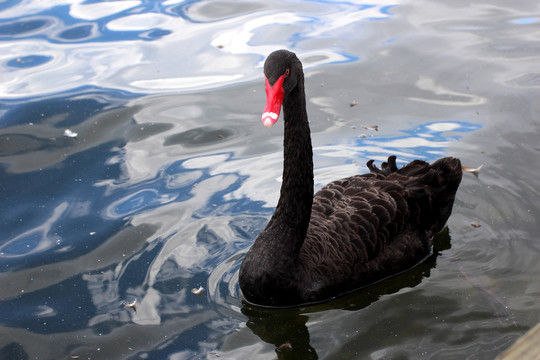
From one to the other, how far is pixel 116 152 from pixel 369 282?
271 cm

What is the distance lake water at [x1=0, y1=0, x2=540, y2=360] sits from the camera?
4074 mm

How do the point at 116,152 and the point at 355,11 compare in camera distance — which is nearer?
the point at 116,152

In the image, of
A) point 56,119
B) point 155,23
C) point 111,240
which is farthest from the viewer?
point 155,23

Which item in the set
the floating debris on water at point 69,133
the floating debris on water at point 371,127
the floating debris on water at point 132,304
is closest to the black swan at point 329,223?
the floating debris on water at point 132,304

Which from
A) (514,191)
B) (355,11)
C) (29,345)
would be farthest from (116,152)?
(355,11)

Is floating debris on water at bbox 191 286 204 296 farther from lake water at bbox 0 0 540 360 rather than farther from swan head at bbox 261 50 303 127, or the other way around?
swan head at bbox 261 50 303 127

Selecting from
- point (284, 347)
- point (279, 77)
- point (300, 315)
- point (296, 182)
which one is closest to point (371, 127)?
point (296, 182)

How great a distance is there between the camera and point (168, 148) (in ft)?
20.3

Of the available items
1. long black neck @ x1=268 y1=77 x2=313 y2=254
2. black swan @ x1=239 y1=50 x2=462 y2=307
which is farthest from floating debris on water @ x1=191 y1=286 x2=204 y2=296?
long black neck @ x1=268 y1=77 x2=313 y2=254

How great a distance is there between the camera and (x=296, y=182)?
13.5 ft

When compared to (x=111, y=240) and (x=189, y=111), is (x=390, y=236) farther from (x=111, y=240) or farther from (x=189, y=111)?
(x=189, y=111)

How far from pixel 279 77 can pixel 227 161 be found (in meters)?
2.28

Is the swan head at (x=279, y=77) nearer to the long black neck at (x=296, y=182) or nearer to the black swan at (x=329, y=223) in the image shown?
the black swan at (x=329, y=223)

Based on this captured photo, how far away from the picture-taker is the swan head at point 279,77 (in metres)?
3.63
